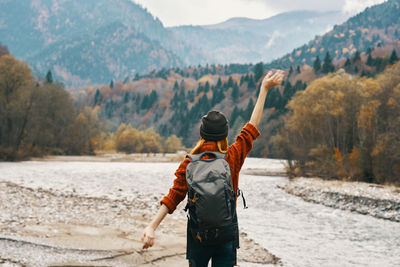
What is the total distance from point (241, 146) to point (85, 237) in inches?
287

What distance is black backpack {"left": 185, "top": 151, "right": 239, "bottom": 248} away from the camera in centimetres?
258

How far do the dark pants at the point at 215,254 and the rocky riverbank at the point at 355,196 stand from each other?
1811 cm

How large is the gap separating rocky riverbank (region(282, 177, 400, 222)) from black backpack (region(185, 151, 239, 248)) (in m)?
18.3

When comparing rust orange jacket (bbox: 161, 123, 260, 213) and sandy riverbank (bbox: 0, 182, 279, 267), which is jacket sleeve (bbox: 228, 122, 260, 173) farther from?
sandy riverbank (bbox: 0, 182, 279, 267)

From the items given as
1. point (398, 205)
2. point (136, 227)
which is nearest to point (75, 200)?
point (136, 227)

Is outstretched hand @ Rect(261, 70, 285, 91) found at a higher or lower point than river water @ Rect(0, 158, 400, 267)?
higher

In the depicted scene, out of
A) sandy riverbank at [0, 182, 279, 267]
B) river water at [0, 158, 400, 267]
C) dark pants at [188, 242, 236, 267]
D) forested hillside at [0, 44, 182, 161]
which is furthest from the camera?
forested hillside at [0, 44, 182, 161]

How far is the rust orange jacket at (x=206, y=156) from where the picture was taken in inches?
110

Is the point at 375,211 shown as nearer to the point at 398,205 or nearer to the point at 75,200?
the point at 398,205

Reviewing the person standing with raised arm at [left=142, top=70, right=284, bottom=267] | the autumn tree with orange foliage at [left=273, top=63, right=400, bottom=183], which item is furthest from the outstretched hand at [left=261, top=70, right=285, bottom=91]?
the autumn tree with orange foliage at [left=273, top=63, right=400, bottom=183]

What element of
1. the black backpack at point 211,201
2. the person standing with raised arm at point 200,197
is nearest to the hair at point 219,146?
the person standing with raised arm at point 200,197

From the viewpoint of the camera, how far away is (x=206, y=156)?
2.81 meters

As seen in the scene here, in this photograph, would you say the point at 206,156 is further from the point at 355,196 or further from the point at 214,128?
the point at 355,196

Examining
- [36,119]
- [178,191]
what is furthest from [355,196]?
[36,119]
